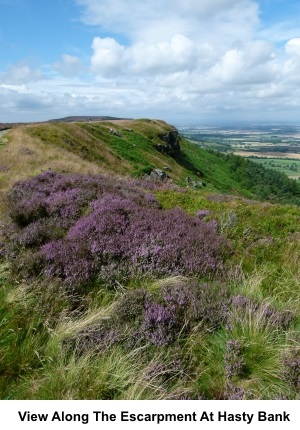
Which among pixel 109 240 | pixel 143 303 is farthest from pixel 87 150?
pixel 143 303

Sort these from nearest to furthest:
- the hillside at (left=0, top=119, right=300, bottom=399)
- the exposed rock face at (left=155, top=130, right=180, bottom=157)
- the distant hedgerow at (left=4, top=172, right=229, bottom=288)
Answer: the hillside at (left=0, top=119, right=300, bottom=399) → the distant hedgerow at (left=4, top=172, right=229, bottom=288) → the exposed rock face at (left=155, top=130, right=180, bottom=157)

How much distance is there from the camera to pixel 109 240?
6848 mm

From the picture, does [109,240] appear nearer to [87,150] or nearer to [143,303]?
[143,303]

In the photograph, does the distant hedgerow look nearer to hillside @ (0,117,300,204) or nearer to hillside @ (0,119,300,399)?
hillside @ (0,119,300,399)

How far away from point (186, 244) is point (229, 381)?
136 inches

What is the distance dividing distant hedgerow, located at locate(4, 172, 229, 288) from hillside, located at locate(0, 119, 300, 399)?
0.10ft

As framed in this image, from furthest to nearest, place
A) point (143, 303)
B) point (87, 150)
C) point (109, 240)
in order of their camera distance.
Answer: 1. point (87, 150)
2. point (109, 240)
3. point (143, 303)

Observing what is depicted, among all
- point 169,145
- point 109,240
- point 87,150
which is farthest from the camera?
point 169,145

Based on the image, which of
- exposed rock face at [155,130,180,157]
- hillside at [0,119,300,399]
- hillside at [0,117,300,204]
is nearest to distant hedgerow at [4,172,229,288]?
hillside at [0,119,300,399]

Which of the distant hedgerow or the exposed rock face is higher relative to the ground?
the exposed rock face

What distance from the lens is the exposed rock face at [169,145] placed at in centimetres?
6432

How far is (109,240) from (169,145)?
215 feet

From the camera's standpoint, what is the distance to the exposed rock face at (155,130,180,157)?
64325 mm
